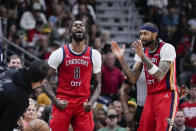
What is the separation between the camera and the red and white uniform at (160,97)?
8.38 metres

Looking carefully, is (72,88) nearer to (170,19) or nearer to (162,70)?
Answer: (162,70)

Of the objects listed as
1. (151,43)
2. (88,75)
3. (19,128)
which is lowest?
(19,128)

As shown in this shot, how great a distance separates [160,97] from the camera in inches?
333

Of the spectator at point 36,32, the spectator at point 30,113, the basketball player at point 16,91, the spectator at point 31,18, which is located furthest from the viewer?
the spectator at point 31,18

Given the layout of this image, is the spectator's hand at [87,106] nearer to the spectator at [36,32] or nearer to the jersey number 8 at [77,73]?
the jersey number 8 at [77,73]

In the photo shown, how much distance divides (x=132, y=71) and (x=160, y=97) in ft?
2.24

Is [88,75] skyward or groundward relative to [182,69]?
skyward

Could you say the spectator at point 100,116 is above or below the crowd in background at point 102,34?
below

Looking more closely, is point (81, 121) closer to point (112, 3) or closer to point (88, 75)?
point (88, 75)

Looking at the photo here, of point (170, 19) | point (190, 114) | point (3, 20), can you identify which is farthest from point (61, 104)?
point (170, 19)

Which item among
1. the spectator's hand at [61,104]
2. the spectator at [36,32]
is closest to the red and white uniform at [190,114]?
the spectator's hand at [61,104]

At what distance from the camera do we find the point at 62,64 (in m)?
8.92

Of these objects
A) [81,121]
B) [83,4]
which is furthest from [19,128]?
[83,4]

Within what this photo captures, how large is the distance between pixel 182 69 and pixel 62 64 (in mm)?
7559
